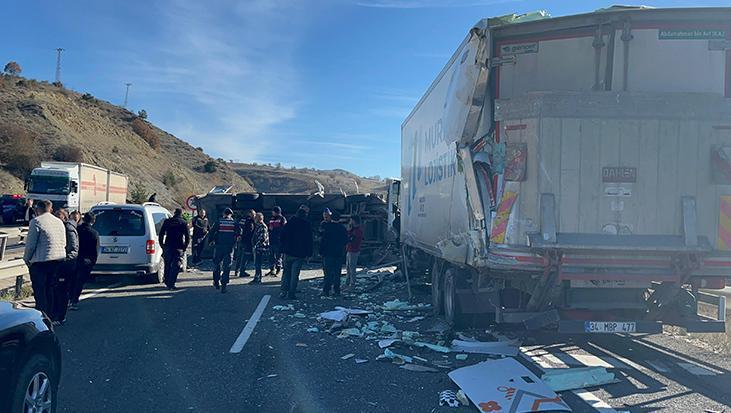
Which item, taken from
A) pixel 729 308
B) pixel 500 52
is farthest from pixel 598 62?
pixel 729 308

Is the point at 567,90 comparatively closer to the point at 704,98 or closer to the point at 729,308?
the point at 704,98

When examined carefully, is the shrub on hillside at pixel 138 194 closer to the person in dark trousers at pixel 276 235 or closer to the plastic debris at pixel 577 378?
the person in dark trousers at pixel 276 235

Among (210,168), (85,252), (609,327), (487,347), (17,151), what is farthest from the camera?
(210,168)

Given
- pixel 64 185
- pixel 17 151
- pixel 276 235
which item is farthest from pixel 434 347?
pixel 17 151

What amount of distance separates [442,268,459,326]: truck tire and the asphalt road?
0.51 m

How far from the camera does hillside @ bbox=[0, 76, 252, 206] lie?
168ft

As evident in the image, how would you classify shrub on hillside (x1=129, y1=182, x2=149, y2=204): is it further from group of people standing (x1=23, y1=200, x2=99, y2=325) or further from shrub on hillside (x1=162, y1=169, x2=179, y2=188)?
group of people standing (x1=23, y1=200, x2=99, y2=325)

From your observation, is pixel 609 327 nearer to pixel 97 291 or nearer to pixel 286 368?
pixel 286 368

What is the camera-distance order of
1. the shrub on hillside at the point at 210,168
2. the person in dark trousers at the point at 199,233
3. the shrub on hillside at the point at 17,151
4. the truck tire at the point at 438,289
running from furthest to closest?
the shrub on hillside at the point at 210,168, the shrub on hillside at the point at 17,151, the person in dark trousers at the point at 199,233, the truck tire at the point at 438,289

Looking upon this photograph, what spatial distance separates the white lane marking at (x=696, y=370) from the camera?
6.90 metres

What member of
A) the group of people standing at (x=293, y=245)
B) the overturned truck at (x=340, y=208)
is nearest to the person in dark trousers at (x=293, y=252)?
the group of people standing at (x=293, y=245)

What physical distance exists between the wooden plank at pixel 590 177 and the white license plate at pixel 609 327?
3.59 feet

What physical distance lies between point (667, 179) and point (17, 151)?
178ft

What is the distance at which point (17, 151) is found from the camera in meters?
50.6
